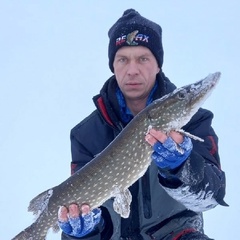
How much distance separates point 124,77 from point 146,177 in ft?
3.43

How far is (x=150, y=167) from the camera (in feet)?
15.2

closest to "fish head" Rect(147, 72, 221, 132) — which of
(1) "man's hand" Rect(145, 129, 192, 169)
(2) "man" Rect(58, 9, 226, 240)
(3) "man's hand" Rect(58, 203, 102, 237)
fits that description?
(1) "man's hand" Rect(145, 129, 192, 169)

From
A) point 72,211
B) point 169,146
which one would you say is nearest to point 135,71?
point 169,146

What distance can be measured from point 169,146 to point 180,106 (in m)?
0.39

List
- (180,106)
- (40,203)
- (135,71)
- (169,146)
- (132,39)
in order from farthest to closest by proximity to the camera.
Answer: (132,39)
(135,71)
(40,203)
(180,106)
(169,146)

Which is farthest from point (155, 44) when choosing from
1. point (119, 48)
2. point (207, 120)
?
point (207, 120)

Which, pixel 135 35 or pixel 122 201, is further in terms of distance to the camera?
pixel 135 35

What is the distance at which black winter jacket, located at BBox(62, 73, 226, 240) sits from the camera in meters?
4.17

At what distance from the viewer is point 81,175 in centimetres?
397

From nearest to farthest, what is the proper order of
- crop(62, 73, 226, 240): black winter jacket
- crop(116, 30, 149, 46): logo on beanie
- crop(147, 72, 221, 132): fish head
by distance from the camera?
crop(147, 72, 221, 132): fish head
crop(62, 73, 226, 240): black winter jacket
crop(116, 30, 149, 46): logo on beanie

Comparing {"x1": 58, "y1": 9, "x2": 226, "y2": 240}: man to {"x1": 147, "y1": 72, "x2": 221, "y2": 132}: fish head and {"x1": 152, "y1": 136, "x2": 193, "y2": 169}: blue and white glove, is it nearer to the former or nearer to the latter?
{"x1": 152, "y1": 136, "x2": 193, "y2": 169}: blue and white glove

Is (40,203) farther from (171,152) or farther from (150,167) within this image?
(171,152)

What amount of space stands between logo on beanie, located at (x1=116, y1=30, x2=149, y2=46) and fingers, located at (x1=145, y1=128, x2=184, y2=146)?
151 centimetres

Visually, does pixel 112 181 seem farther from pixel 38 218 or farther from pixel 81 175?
pixel 38 218
